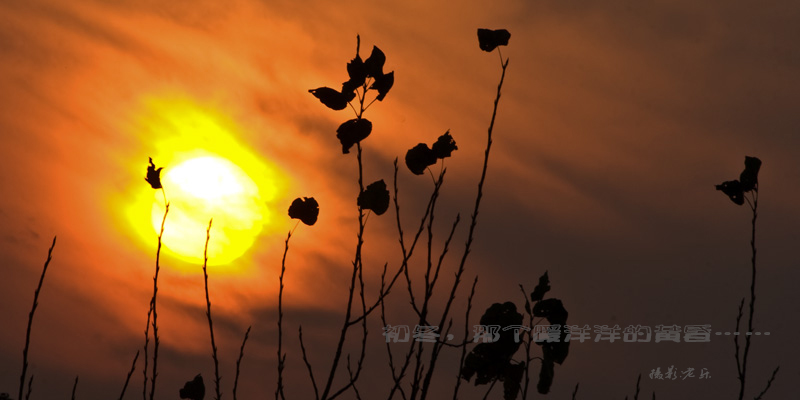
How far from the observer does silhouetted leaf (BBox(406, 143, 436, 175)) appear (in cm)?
309

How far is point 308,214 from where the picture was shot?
3268mm

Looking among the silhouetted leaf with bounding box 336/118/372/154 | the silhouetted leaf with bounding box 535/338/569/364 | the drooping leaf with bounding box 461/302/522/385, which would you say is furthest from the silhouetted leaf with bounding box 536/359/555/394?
the silhouetted leaf with bounding box 336/118/372/154

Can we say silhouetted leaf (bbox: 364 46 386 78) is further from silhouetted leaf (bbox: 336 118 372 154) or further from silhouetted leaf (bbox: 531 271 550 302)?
silhouetted leaf (bbox: 531 271 550 302)

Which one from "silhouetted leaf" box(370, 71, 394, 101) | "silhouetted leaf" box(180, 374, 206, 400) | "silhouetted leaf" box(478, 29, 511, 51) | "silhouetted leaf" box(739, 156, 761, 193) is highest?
"silhouetted leaf" box(478, 29, 511, 51)

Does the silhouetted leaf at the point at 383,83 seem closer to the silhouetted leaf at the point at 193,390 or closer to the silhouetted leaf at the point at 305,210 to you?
the silhouetted leaf at the point at 305,210

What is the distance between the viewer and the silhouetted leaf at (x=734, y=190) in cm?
322

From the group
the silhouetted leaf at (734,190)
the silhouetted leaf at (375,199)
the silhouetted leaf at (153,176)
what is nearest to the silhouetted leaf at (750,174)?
the silhouetted leaf at (734,190)

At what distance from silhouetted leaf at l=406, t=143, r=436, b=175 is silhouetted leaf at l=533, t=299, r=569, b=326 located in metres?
0.72

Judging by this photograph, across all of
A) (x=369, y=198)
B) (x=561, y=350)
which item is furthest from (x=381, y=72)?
(x=561, y=350)

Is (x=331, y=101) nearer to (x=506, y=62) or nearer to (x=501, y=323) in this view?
(x=506, y=62)

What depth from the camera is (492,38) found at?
3.02 metres

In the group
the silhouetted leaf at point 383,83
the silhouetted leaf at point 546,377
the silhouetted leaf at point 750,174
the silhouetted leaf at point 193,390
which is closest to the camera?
the silhouetted leaf at point 546,377

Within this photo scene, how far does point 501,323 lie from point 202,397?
1.75 metres

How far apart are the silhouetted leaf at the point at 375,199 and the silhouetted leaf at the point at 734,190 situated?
57.0 inches
